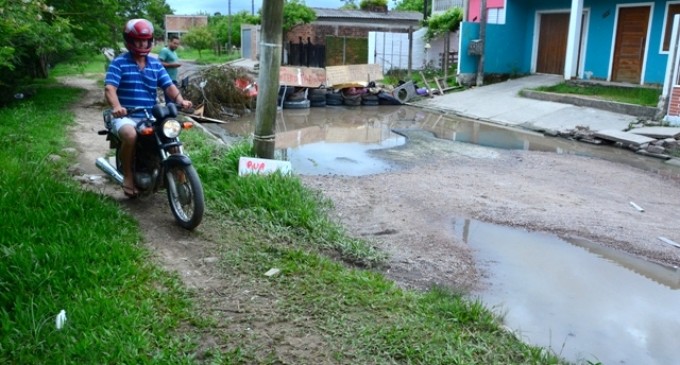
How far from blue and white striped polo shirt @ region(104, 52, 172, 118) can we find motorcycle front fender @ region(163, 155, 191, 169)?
734mm

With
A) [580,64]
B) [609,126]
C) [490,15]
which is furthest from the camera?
[490,15]

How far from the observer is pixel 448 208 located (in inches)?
258

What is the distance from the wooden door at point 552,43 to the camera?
818 inches

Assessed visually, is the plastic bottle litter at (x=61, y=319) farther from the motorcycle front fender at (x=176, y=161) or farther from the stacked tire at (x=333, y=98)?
the stacked tire at (x=333, y=98)

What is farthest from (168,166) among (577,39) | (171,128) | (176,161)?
(577,39)

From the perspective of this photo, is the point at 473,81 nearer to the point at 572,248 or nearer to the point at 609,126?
the point at 609,126

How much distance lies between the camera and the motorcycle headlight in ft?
16.4

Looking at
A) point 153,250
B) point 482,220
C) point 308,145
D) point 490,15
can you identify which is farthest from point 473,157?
point 490,15

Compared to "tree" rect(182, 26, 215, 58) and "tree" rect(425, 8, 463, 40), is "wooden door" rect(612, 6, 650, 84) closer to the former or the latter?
"tree" rect(425, 8, 463, 40)

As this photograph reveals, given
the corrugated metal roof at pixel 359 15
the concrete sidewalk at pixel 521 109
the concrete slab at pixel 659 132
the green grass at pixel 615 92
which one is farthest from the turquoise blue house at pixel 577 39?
the corrugated metal roof at pixel 359 15

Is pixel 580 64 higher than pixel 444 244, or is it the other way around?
pixel 580 64

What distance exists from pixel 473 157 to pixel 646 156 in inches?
138

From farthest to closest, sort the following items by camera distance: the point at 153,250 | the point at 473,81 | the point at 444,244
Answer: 1. the point at 473,81
2. the point at 444,244
3. the point at 153,250

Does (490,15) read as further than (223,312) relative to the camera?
Yes
